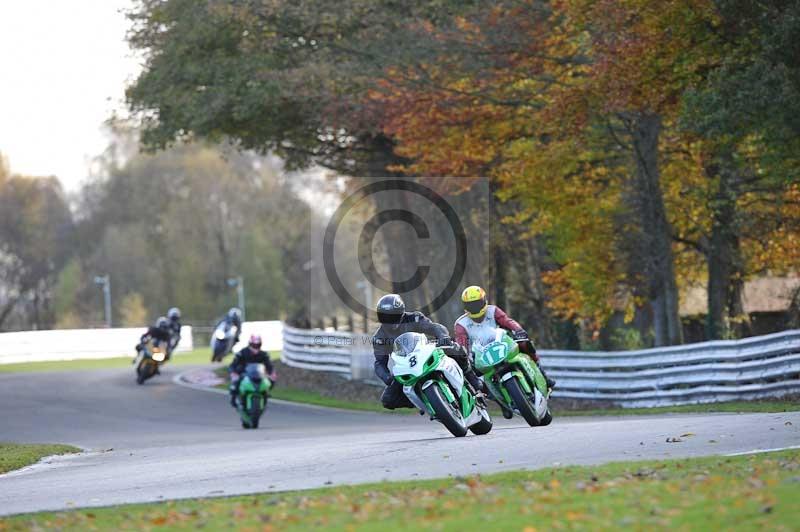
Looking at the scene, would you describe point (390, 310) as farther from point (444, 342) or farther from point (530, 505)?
point (530, 505)

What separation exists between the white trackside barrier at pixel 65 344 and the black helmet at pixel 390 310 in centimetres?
3630

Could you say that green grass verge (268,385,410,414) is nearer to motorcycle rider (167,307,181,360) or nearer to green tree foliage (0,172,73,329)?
motorcycle rider (167,307,181,360)

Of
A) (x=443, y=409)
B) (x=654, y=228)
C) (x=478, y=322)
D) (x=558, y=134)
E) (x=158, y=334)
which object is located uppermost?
(x=558, y=134)

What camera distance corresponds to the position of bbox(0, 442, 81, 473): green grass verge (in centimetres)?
1714

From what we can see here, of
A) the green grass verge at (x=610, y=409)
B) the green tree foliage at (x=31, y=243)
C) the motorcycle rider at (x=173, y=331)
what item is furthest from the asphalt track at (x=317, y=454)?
the green tree foliage at (x=31, y=243)

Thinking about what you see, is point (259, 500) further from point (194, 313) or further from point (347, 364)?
point (194, 313)

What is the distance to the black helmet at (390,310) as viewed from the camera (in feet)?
50.1

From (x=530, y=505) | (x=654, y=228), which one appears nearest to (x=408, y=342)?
(x=530, y=505)

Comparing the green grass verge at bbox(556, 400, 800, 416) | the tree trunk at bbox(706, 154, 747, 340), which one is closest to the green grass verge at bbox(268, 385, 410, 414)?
the green grass verge at bbox(556, 400, 800, 416)

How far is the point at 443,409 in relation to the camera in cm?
1479

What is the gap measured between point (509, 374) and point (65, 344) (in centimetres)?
3943

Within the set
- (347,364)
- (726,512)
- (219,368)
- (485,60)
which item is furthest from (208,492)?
(219,368)

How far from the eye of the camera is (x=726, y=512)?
830cm

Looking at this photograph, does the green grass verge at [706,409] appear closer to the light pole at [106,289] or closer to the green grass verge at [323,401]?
the green grass verge at [323,401]
